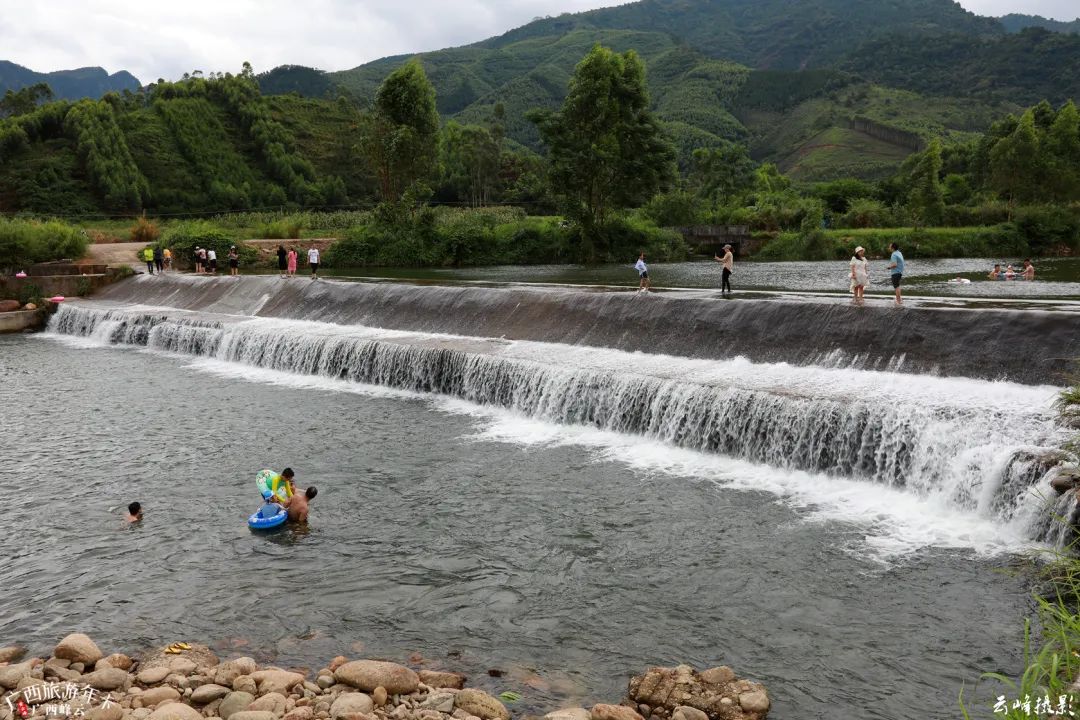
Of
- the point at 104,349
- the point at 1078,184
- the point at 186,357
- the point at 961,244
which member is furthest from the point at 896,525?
the point at 1078,184

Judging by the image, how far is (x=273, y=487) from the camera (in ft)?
33.3

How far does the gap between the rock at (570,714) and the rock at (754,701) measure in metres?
1.19

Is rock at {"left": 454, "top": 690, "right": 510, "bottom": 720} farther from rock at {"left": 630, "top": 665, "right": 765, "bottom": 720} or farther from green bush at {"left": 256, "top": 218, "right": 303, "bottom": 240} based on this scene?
green bush at {"left": 256, "top": 218, "right": 303, "bottom": 240}

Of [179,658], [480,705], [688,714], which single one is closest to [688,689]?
[688,714]

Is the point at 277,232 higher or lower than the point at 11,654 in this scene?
higher

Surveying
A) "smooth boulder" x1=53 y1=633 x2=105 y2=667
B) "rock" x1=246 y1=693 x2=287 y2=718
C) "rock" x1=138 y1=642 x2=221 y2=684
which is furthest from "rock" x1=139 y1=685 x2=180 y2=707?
"smooth boulder" x1=53 y1=633 x2=105 y2=667

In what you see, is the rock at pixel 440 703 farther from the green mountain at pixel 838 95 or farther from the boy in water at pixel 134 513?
the green mountain at pixel 838 95

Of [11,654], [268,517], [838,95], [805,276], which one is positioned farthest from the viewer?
[838,95]

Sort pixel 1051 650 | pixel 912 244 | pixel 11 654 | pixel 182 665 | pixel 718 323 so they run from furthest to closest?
pixel 912 244 < pixel 718 323 < pixel 11 654 < pixel 182 665 < pixel 1051 650

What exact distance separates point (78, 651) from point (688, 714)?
199 inches

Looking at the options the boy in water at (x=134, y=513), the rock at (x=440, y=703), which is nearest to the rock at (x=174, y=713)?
the rock at (x=440, y=703)

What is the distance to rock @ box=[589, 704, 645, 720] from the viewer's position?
233 inches

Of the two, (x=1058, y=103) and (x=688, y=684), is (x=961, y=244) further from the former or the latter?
(x=1058, y=103)

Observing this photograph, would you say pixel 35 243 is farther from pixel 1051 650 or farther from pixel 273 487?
pixel 1051 650
